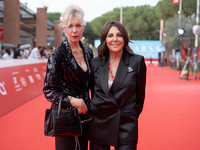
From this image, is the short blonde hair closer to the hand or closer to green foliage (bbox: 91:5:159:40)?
the hand

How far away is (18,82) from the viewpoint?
277 inches

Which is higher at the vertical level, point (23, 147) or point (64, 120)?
point (64, 120)

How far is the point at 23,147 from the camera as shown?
374 cm

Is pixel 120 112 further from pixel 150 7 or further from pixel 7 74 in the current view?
pixel 150 7

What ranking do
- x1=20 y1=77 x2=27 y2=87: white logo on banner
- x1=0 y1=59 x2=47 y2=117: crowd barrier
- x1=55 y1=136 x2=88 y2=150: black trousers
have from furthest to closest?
x1=20 y1=77 x2=27 y2=87: white logo on banner, x1=0 y1=59 x2=47 y2=117: crowd barrier, x1=55 y1=136 x2=88 y2=150: black trousers

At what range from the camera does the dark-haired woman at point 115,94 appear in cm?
211

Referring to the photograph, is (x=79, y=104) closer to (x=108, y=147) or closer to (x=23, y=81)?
(x=108, y=147)

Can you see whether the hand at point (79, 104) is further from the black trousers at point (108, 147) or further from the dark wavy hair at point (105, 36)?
the dark wavy hair at point (105, 36)

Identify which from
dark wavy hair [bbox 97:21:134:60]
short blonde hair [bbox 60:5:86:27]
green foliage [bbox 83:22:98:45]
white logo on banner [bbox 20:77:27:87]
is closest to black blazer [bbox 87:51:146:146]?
dark wavy hair [bbox 97:21:134:60]

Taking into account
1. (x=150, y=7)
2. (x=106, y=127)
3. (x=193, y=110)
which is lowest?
(x=193, y=110)

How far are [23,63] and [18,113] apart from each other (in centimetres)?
239

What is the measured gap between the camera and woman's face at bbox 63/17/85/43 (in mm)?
2141

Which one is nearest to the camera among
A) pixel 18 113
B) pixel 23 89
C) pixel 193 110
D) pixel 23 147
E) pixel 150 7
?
pixel 23 147

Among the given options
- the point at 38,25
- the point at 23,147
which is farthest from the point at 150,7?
the point at 23,147
